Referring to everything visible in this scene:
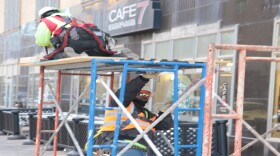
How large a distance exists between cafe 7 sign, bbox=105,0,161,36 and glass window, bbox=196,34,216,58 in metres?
1.76

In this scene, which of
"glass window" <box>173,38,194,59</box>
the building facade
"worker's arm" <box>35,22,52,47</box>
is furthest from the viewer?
"glass window" <box>173,38,194,59</box>

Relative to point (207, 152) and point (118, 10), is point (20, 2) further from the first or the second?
point (207, 152)

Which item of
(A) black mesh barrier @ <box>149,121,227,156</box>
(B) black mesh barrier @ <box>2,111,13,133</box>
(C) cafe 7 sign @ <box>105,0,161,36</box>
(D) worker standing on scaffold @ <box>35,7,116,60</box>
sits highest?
(C) cafe 7 sign @ <box>105,0,161,36</box>

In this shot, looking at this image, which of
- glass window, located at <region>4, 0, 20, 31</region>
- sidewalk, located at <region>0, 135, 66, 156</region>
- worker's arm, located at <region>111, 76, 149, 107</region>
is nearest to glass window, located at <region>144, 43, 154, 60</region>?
sidewalk, located at <region>0, 135, 66, 156</region>

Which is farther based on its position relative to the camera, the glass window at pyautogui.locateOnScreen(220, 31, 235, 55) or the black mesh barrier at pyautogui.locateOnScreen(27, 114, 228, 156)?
the glass window at pyautogui.locateOnScreen(220, 31, 235, 55)

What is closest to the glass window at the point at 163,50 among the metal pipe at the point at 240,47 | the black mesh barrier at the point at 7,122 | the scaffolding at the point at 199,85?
the black mesh barrier at the point at 7,122

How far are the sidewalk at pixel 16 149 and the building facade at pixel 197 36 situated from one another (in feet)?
10.5

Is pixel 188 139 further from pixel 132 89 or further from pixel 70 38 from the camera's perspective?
pixel 70 38

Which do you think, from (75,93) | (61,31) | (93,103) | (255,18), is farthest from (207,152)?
(75,93)

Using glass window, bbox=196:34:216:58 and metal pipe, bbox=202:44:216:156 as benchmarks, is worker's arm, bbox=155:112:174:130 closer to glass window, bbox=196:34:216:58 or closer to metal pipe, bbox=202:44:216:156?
metal pipe, bbox=202:44:216:156

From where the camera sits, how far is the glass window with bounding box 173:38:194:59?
12.8m

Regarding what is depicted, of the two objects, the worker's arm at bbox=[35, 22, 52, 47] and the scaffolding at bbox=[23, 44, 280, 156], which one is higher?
the worker's arm at bbox=[35, 22, 52, 47]

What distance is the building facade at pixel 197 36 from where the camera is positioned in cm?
1018

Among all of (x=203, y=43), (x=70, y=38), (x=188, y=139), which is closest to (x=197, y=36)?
(x=203, y=43)
